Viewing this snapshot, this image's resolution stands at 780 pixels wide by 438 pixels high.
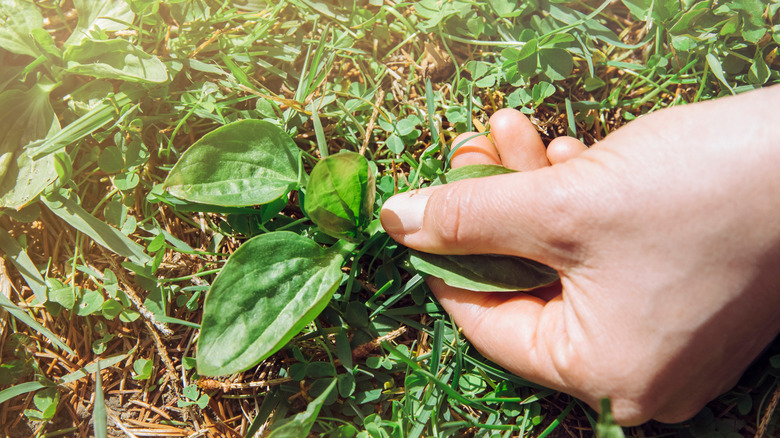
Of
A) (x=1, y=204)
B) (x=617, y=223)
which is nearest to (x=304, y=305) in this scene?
Result: (x=617, y=223)

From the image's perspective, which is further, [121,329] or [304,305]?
[121,329]

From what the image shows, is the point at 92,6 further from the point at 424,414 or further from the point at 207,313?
the point at 424,414

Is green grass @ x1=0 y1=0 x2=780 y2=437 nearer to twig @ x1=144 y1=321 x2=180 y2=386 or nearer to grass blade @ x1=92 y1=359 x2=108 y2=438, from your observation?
twig @ x1=144 y1=321 x2=180 y2=386

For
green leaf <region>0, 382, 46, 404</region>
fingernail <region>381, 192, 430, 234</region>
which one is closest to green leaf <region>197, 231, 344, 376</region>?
fingernail <region>381, 192, 430, 234</region>

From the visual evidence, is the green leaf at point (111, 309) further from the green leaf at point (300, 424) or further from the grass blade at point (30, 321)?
the green leaf at point (300, 424)

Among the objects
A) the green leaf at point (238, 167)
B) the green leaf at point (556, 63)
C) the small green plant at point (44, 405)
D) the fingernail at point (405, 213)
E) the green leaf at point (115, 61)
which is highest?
the green leaf at point (556, 63)

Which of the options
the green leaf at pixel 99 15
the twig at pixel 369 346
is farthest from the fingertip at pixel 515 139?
the green leaf at pixel 99 15
